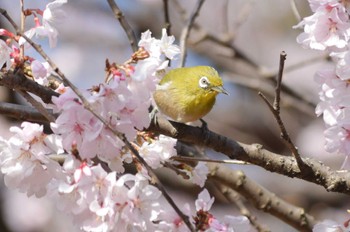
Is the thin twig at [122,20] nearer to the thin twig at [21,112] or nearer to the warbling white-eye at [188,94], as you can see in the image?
the warbling white-eye at [188,94]

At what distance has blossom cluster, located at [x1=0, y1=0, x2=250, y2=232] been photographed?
2.00 meters

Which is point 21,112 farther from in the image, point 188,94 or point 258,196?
point 258,196

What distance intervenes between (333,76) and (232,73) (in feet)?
12.8

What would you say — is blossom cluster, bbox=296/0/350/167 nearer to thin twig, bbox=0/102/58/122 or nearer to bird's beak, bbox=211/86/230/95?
bird's beak, bbox=211/86/230/95

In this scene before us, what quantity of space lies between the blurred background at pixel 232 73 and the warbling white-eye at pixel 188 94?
103 centimetres

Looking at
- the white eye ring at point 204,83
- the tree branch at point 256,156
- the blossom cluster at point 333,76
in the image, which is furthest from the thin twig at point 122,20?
the blossom cluster at point 333,76

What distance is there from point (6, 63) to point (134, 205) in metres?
0.62

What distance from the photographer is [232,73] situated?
6.38 m

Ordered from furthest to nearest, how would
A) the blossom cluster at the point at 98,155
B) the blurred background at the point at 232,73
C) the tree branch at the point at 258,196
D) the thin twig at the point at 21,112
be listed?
the blurred background at the point at 232,73
the tree branch at the point at 258,196
the thin twig at the point at 21,112
the blossom cluster at the point at 98,155

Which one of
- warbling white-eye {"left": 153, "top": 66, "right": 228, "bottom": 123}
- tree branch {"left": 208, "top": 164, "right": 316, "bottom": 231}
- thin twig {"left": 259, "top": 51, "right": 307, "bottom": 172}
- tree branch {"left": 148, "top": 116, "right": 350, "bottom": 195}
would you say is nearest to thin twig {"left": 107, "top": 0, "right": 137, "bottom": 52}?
warbling white-eye {"left": 153, "top": 66, "right": 228, "bottom": 123}

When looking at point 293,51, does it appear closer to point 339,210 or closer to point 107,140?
point 339,210

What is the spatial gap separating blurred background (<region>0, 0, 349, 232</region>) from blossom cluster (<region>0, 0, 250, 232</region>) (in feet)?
7.57

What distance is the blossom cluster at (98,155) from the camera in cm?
200

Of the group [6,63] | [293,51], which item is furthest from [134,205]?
[293,51]
